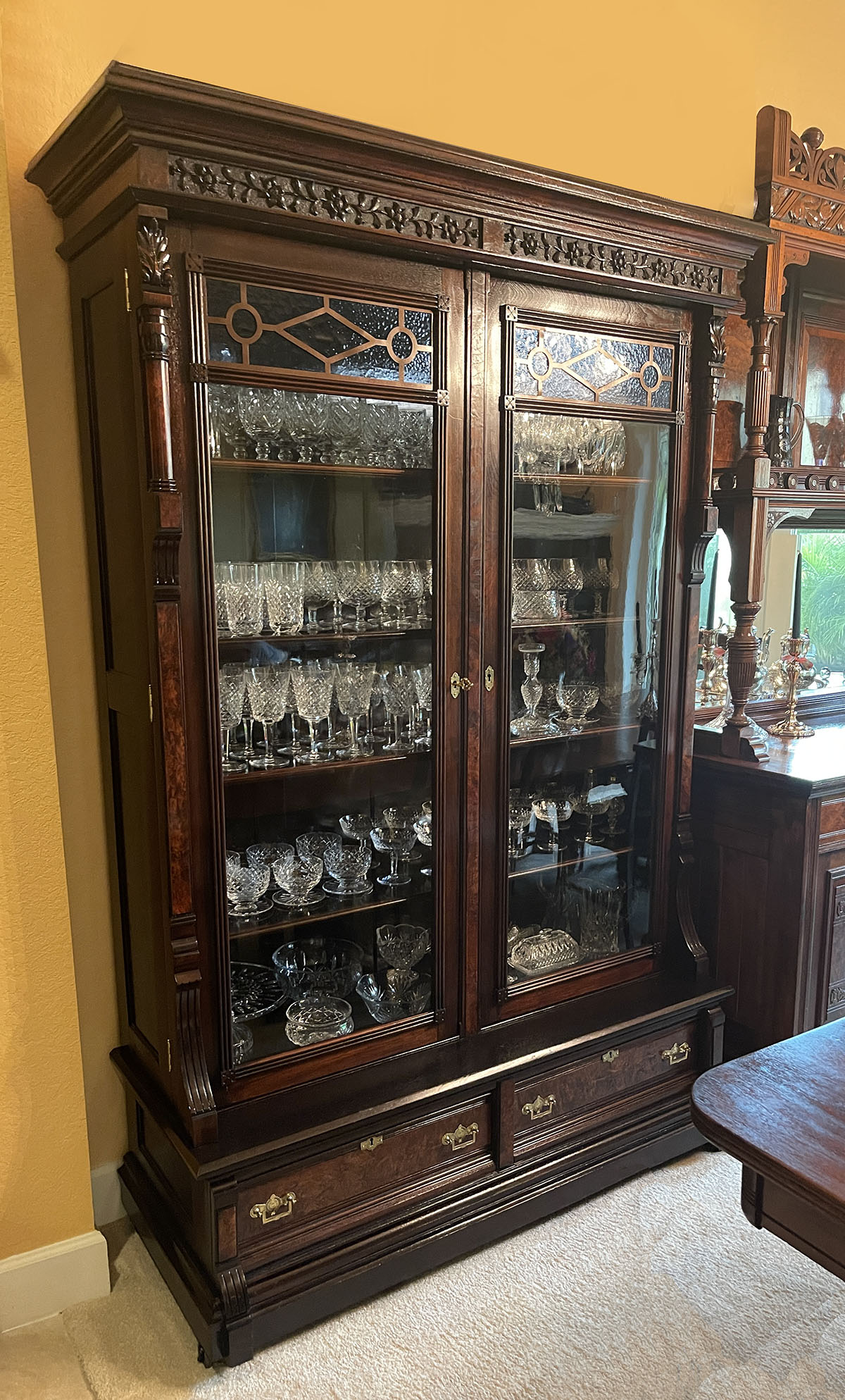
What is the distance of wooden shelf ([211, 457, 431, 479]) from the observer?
1724mm

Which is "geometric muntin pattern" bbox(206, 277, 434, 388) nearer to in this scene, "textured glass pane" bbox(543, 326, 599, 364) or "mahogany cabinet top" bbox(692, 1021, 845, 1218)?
"textured glass pane" bbox(543, 326, 599, 364)

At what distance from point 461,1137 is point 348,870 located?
599mm

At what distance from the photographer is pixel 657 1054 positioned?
2297 mm

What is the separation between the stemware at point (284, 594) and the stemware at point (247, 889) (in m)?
0.46

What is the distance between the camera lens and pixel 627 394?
7.08 ft

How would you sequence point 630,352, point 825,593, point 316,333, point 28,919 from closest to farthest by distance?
point 316,333 < point 28,919 < point 630,352 < point 825,593

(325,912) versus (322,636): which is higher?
(322,636)

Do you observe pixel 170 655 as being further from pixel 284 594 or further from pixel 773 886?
pixel 773 886

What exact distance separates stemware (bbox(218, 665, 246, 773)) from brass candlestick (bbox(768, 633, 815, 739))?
5.91ft

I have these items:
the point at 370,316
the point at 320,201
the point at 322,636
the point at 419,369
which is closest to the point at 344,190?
the point at 320,201

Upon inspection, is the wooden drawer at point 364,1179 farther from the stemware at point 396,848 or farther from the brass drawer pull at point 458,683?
the brass drawer pull at point 458,683

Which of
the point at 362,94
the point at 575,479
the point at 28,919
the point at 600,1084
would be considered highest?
the point at 362,94

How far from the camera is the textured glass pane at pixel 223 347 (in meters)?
1.63

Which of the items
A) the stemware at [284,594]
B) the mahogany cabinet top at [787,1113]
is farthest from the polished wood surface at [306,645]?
the mahogany cabinet top at [787,1113]
